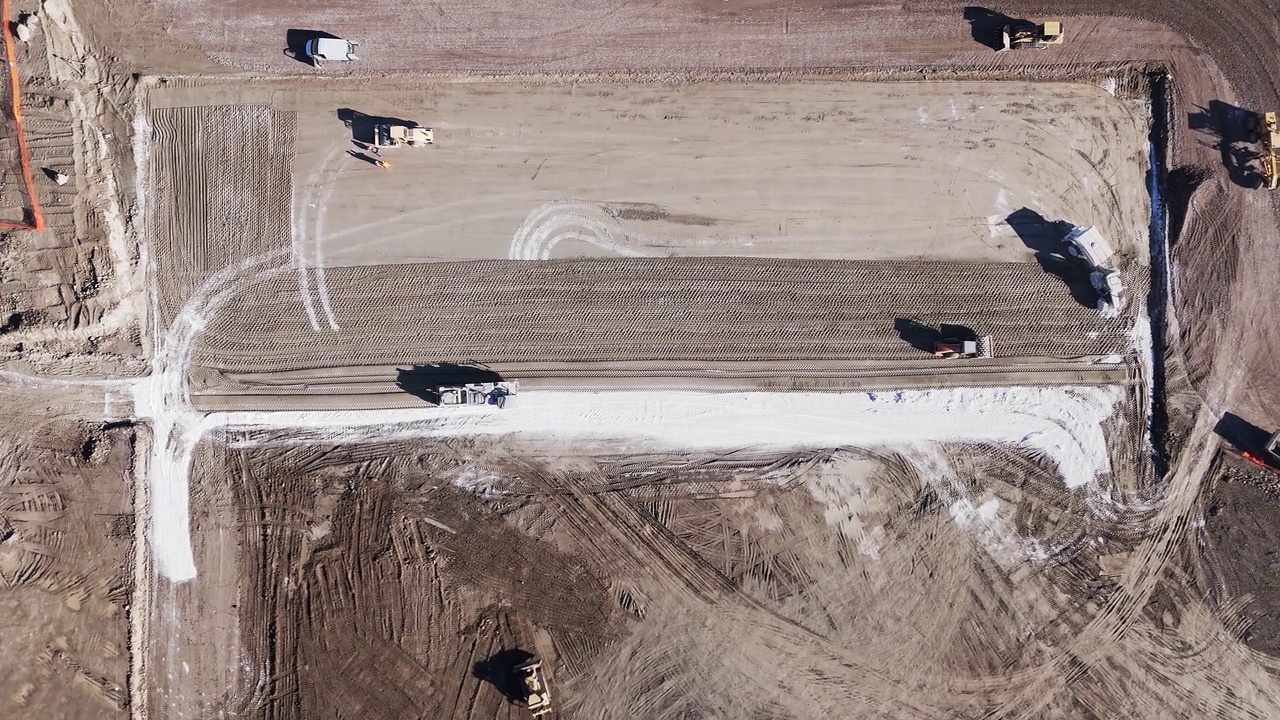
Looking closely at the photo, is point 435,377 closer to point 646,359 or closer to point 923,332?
point 646,359

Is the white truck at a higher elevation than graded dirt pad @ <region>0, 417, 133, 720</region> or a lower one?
higher

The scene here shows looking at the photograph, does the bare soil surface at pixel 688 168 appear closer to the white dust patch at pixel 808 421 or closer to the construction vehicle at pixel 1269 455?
the white dust patch at pixel 808 421

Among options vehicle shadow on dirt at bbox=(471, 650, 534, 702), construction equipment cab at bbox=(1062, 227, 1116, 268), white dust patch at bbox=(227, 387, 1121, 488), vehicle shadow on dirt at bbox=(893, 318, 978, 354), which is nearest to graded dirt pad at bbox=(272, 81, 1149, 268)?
construction equipment cab at bbox=(1062, 227, 1116, 268)

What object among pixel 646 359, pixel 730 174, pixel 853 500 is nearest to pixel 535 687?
pixel 646 359

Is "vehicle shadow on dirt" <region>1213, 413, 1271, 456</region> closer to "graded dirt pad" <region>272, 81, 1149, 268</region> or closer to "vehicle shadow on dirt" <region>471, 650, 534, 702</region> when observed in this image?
"graded dirt pad" <region>272, 81, 1149, 268</region>

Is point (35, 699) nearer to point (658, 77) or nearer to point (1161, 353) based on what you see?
point (658, 77)

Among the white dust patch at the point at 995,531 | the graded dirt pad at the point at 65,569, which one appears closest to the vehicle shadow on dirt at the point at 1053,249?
the white dust patch at the point at 995,531
